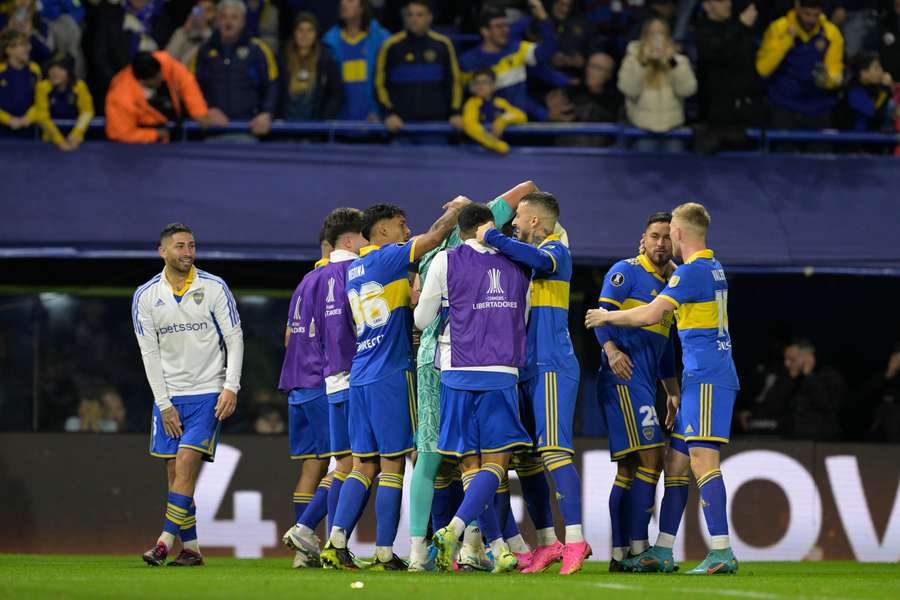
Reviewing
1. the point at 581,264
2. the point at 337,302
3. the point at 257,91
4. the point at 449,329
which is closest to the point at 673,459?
the point at 449,329

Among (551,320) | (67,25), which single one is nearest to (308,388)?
(551,320)

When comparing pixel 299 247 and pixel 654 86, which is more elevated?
pixel 654 86

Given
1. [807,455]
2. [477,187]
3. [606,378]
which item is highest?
[477,187]

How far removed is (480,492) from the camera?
966cm

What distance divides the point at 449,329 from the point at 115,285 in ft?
21.8

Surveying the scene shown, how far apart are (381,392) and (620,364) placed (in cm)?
163

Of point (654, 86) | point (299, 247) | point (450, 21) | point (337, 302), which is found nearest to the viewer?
point (337, 302)

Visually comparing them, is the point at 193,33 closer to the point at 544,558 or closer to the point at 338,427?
the point at 338,427

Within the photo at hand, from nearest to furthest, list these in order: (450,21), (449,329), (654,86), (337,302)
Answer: (449,329)
(337,302)
(654,86)
(450,21)

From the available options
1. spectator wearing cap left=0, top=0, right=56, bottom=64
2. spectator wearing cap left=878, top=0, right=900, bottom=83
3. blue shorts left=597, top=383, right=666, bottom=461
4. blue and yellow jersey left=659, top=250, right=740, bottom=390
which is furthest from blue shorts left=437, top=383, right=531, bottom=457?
spectator wearing cap left=878, top=0, right=900, bottom=83

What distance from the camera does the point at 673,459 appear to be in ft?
35.1

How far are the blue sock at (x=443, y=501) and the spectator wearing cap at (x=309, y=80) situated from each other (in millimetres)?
6025

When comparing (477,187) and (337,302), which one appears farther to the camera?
(477,187)

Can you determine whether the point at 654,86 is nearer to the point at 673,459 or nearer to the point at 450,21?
the point at 450,21
